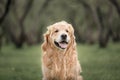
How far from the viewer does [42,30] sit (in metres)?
56.5

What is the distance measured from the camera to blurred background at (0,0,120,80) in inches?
812

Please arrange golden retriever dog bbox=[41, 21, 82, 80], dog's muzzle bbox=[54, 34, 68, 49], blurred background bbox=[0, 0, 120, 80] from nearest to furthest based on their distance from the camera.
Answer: dog's muzzle bbox=[54, 34, 68, 49], golden retriever dog bbox=[41, 21, 82, 80], blurred background bbox=[0, 0, 120, 80]

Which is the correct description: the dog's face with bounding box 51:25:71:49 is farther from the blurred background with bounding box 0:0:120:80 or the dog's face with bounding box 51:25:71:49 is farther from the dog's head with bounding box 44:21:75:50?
the blurred background with bounding box 0:0:120:80

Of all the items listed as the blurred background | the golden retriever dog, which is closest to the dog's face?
the golden retriever dog

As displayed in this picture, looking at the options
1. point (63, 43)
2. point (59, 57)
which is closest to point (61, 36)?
point (63, 43)

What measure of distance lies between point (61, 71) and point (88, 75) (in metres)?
4.27

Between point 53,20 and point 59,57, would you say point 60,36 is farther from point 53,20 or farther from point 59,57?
point 53,20

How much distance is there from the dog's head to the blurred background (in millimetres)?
4300

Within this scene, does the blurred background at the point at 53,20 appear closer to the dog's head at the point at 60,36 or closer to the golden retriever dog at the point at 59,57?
the golden retriever dog at the point at 59,57

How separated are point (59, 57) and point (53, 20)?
42.4 m

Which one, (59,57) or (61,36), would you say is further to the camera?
(59,57)

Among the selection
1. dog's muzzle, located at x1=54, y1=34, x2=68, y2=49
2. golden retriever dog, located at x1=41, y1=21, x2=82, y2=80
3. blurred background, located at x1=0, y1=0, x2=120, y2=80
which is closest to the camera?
dog's muzzle, located at x1=54, y1=34, x2=68, y2=49

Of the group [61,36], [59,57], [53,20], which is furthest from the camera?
[53,20]

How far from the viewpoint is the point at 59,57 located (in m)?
9.56
